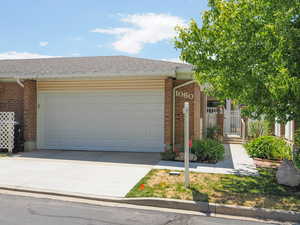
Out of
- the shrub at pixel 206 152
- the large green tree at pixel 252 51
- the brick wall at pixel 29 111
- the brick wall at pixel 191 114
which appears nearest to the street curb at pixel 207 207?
the large green tree at pixel 252 51

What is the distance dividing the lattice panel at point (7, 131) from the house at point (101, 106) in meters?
0.56

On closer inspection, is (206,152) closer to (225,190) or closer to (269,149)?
(269,149)

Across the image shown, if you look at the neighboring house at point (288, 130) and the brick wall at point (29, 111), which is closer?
the neighboring house at point (288, 130)

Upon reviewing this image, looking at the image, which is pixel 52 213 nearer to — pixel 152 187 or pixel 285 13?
pixel 152 187

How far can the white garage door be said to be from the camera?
1007cm

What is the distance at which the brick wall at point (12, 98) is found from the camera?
434 inches

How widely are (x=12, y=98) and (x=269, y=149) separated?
10735 millimetres

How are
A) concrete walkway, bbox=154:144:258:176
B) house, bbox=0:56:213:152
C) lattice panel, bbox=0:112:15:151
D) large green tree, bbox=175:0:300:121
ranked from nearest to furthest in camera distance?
large green tree, bbox=175:0:300:121 < concrete walkway, bbox=154:144:258:176 < house, bbox=0:56:213:152 < lattice panel, bbox=0:112:15:151

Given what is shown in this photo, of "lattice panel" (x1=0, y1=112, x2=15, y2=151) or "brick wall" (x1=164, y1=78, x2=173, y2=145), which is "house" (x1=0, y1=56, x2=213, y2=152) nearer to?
"brick wall" (x1=164, y1=78, x2=173, y2=145)

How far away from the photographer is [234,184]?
228 inches

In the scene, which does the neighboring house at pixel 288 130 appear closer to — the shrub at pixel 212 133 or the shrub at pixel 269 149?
the shrub at pixel 269 149

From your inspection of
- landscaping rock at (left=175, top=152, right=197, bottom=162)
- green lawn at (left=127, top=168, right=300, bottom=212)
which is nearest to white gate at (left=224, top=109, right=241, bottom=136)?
landscaping rock at (left=175, top=152, right=197, bottom=162)

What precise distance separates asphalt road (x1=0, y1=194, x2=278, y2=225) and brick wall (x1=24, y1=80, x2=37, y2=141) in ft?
19.8

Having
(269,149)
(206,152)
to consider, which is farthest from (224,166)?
(269,149)
